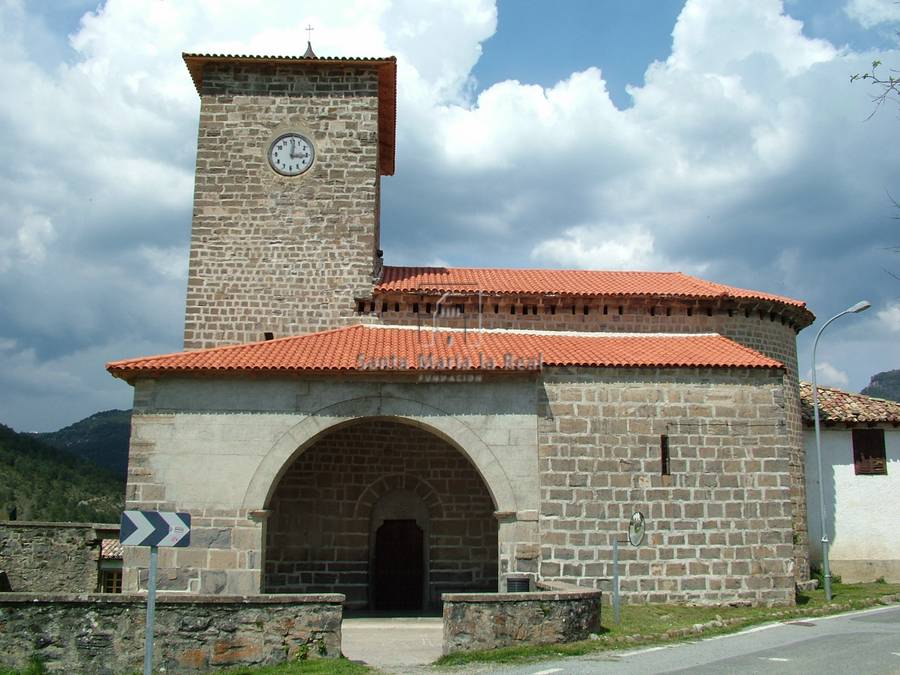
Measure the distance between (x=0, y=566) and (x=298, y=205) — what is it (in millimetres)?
11200

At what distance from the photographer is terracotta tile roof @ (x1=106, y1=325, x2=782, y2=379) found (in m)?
13.7

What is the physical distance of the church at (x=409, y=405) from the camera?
13523 mm

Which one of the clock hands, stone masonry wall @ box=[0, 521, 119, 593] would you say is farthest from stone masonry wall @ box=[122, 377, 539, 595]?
stone masonry wall @ box=[0, 521, 119, 593]

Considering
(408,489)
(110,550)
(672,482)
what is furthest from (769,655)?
(110,550)

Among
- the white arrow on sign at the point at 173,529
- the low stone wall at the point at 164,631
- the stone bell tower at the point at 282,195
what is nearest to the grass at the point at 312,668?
the low stone wall at the point at 164,631

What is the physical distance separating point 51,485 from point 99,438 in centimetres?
4570

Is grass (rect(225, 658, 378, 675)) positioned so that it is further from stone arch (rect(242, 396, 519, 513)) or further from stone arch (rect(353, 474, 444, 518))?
stone arch (rect(353, 474, 444, 518))

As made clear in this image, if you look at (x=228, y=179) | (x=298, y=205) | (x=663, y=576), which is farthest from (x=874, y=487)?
(x=228, y=179)

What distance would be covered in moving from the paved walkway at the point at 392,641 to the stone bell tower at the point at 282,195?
625 cm

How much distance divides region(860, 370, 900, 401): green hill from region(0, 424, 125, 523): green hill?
96.4 m

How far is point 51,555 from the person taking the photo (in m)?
19.7

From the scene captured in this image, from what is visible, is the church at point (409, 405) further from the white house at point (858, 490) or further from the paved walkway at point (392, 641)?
the white house at point (858, 490)

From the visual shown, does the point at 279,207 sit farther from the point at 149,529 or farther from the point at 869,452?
the point at 869,452

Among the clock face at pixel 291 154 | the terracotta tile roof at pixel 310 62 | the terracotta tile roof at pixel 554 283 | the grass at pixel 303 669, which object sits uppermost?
the terracotta tile roof at pixel 310 62
